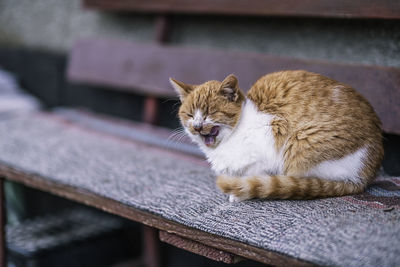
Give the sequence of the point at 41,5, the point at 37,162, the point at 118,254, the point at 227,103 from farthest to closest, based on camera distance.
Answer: the point at 41,5
the point at 118,254
the point at 37,162
the point at 227,103

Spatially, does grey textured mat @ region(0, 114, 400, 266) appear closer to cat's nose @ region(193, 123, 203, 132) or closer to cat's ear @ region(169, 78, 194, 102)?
cat's nose @ region(193, 123, 203, 132)

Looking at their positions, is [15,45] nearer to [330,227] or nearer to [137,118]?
[137,118]

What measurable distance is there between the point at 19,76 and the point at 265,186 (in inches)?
104

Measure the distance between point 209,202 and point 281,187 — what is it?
0.25 meters

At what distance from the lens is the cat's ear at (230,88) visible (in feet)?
4.76

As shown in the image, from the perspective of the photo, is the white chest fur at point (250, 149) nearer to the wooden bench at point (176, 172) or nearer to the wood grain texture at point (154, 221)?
the wooden bench at point (176, 172)

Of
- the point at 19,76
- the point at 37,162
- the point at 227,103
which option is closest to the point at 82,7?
the point at 19,76

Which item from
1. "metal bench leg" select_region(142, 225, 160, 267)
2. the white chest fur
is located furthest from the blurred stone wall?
"metal bench leg" select_region(142, 225, 160, 267)

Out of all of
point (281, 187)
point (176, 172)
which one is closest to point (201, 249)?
point (281, 187)

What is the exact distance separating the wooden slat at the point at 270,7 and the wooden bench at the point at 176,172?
0.20 m

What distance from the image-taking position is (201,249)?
138 cm

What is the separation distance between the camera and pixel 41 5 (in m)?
3.33

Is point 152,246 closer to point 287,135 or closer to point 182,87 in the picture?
point 182,87

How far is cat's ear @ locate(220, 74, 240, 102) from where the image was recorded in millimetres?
1451
